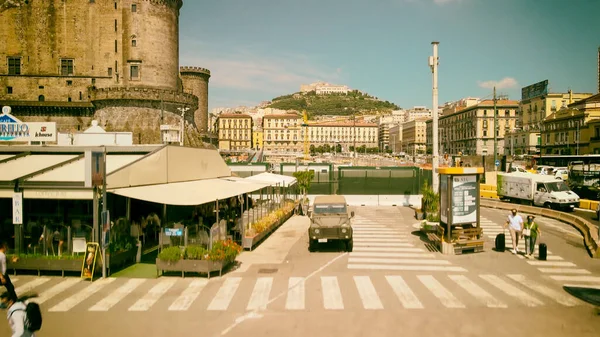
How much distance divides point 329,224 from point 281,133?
176 m

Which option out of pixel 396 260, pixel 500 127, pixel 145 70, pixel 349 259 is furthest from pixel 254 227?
pixel 500 127

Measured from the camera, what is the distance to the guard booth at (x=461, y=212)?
16.0 metres

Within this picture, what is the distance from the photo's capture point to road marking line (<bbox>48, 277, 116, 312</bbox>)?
10234mm

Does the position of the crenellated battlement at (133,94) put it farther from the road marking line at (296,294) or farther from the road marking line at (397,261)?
the road marking line at (296,294)

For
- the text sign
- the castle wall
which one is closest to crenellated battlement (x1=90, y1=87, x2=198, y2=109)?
the castle wall

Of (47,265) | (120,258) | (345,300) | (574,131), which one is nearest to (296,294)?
(345,300)

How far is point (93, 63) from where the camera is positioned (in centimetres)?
6469

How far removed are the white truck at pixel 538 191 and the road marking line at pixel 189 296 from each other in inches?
995

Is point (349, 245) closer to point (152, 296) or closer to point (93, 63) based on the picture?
point (152, 296)

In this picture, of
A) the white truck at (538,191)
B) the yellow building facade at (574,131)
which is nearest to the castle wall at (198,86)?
the yellow building facade at (574,131)

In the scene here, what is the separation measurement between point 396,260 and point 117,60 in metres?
61.7

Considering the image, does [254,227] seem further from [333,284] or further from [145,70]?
[145,70]

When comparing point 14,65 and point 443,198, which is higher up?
point 14,65

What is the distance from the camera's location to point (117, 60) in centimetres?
6366
